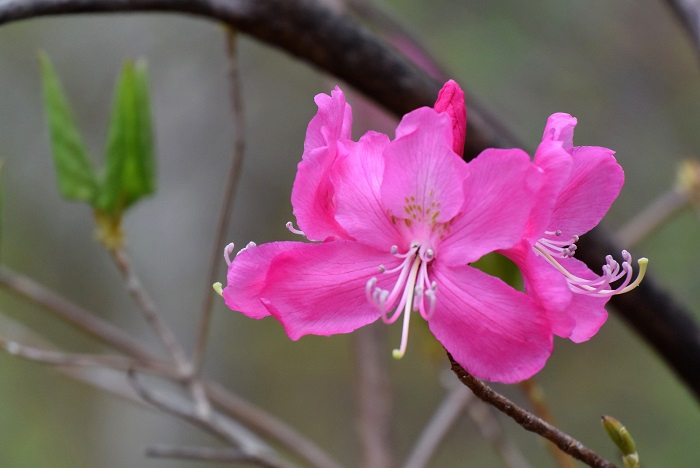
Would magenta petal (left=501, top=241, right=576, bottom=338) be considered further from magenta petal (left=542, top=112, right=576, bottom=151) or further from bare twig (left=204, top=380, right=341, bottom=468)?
bare twig (left=204, top=380, right=341, bottom=468)

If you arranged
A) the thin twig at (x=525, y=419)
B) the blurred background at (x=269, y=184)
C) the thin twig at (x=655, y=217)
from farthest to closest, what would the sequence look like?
the blurred background at (x=269, y=184)
the thin twig at (x=655, y=217)
the thin twig at (x=525, y=419)

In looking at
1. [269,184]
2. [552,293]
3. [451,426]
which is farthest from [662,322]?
[269,184]

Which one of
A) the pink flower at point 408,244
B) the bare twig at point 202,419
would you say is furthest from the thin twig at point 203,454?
the pink flower at point 408,244

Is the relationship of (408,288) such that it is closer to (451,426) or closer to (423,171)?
(423,171)

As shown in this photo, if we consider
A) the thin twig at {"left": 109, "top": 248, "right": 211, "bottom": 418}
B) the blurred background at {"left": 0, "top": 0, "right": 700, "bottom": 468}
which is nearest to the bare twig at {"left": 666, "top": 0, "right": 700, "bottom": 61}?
the thin twig at {"left": 109, "top": 248, "right": 211, "bottom": 418}

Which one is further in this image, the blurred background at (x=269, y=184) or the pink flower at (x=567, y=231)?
the blurred background at (x=269, y=184)

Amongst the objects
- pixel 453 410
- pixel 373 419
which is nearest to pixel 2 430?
pixel 373 419

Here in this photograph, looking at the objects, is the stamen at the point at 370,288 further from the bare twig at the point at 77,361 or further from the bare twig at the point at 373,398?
the bare twig at the point at 373,398
